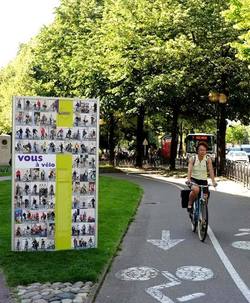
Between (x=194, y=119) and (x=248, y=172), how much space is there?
19.1m

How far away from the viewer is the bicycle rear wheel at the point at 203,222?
10281mm

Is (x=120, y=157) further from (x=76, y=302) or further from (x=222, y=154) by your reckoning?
(x=76, y=302)

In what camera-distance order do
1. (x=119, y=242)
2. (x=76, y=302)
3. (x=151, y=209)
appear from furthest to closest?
(x=151, y=209)
(x=119, y=242)
(x=76, y=302)

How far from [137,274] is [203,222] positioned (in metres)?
2.99

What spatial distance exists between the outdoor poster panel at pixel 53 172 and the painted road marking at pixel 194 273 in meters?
1.88

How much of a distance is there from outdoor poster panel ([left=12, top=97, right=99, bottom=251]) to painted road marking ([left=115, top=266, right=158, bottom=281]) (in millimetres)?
1379

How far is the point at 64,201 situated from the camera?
8.97 metres

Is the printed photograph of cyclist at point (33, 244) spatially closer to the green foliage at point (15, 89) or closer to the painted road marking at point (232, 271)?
the painted road marking at point (232, 271)

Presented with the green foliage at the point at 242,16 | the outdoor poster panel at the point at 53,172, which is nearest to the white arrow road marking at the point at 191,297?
the outdoor poster panel at the point at 53,172

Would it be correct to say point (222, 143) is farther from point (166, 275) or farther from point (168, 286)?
point (168, 286)

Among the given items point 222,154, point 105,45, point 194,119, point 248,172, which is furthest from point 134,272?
point 194,119

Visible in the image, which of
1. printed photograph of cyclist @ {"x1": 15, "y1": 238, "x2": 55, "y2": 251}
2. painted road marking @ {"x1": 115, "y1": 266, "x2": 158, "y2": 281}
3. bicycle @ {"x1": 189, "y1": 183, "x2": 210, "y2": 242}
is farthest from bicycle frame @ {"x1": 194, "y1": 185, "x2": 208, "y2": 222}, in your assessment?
printed photograph of cyclist @ {"x1": 15, "y1": 238, "x2": 55, "y2": 251}

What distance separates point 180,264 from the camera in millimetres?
8391

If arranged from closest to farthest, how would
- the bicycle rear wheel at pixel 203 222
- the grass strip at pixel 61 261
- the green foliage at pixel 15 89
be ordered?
the grass strip at pixel 61 261
the bicycle rear wheel at pixel 203 222
the green foliage at pixel 15 89
